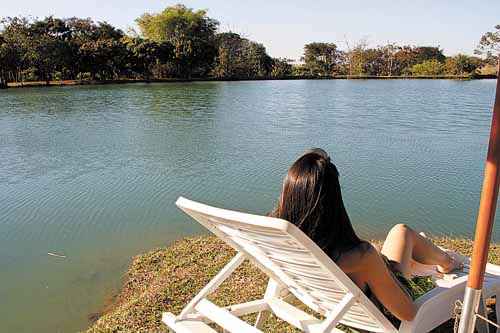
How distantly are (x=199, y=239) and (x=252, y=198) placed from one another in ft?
5.63

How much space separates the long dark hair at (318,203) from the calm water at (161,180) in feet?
7.05

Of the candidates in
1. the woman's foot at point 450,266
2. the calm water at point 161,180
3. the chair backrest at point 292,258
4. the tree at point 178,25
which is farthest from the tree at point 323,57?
the chair backrest at point 292,258

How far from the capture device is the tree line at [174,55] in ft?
117

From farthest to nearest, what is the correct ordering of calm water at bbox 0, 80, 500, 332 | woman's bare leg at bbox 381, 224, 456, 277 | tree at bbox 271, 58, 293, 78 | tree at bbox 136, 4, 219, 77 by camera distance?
tree at bbox 136, 4, 219, 77 < tree at bbox 271, 58, 293, 78 < calm water at bbox 0, 80, 500, 332 < woman's bare leg at bbox 381, 224, 456, 277

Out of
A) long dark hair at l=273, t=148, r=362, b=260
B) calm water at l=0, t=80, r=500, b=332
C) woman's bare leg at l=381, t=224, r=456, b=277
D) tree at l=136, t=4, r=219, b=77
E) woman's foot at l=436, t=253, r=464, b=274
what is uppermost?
tree at l=136, t=4, r=219, b=77

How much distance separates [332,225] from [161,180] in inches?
217

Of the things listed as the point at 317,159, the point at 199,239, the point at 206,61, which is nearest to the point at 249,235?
the point at 317,159

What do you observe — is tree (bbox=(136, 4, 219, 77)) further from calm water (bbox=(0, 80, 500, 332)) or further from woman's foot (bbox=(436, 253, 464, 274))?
woman's foot (bbox=(436, 253, 464, 274))

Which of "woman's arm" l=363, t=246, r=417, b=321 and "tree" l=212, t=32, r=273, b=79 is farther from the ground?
"tree" l=212, t=32, r=273, b=79

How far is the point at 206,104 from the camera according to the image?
19.3 metres

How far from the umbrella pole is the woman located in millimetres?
295

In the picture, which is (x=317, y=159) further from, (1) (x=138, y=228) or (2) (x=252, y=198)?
(2) (x=252, y=198)

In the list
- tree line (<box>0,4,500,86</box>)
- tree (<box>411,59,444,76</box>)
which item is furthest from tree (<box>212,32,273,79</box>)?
tree (<box>411,59,444,76</box>)

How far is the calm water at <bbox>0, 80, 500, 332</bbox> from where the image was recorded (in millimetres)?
4168
